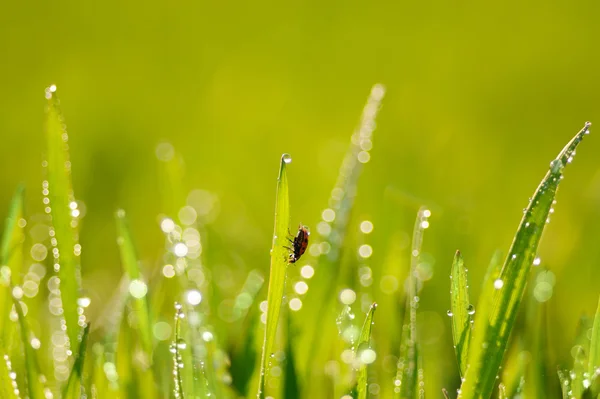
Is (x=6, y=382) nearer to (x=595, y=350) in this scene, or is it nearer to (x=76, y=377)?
(x=76, y=377)

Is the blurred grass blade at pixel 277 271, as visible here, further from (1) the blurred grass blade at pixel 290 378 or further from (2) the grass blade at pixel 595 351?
(2) the grass blade at pixel 595 351

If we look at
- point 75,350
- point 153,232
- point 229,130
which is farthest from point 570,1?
point 75,350

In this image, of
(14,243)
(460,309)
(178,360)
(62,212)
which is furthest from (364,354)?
(14,243)

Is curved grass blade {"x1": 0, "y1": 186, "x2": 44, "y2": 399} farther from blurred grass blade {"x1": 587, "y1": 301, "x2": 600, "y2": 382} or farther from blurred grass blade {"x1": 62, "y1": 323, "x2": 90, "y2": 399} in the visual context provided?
blurred grass blade {"x1": 587, "y1": 301, "x2": 600, "y2": 382}

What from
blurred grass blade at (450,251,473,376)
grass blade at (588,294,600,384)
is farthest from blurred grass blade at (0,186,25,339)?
grass blade at (588,294,600,384)

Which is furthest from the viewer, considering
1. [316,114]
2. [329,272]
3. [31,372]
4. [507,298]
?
[316,114]

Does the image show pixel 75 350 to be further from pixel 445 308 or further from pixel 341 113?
pixel 341 113
